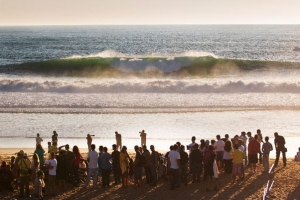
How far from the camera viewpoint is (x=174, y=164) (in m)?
13.4

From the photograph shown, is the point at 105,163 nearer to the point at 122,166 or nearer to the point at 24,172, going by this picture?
the point at 122,166

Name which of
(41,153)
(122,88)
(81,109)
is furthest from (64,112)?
(41,153)

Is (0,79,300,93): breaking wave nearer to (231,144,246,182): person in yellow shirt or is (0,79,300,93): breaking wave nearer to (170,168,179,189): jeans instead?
(231,144,246,182): person in yellow shirt

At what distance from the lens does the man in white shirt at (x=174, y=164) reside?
13306 mm

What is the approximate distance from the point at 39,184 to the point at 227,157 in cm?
522

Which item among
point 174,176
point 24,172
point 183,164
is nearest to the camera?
point 24,172

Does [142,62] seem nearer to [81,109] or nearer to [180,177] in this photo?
[81,109]

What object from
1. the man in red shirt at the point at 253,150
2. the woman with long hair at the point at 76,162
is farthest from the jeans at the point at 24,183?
the man in red shirt at the point at 253,150

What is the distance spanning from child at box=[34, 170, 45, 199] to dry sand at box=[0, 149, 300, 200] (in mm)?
445

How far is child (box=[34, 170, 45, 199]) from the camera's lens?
40.5ft

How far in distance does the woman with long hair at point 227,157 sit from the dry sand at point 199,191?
0.37m

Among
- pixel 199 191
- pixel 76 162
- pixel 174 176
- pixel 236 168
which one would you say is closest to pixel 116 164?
pixel 76 162

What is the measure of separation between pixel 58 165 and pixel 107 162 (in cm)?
128

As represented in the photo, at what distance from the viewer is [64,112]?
2706 cm
